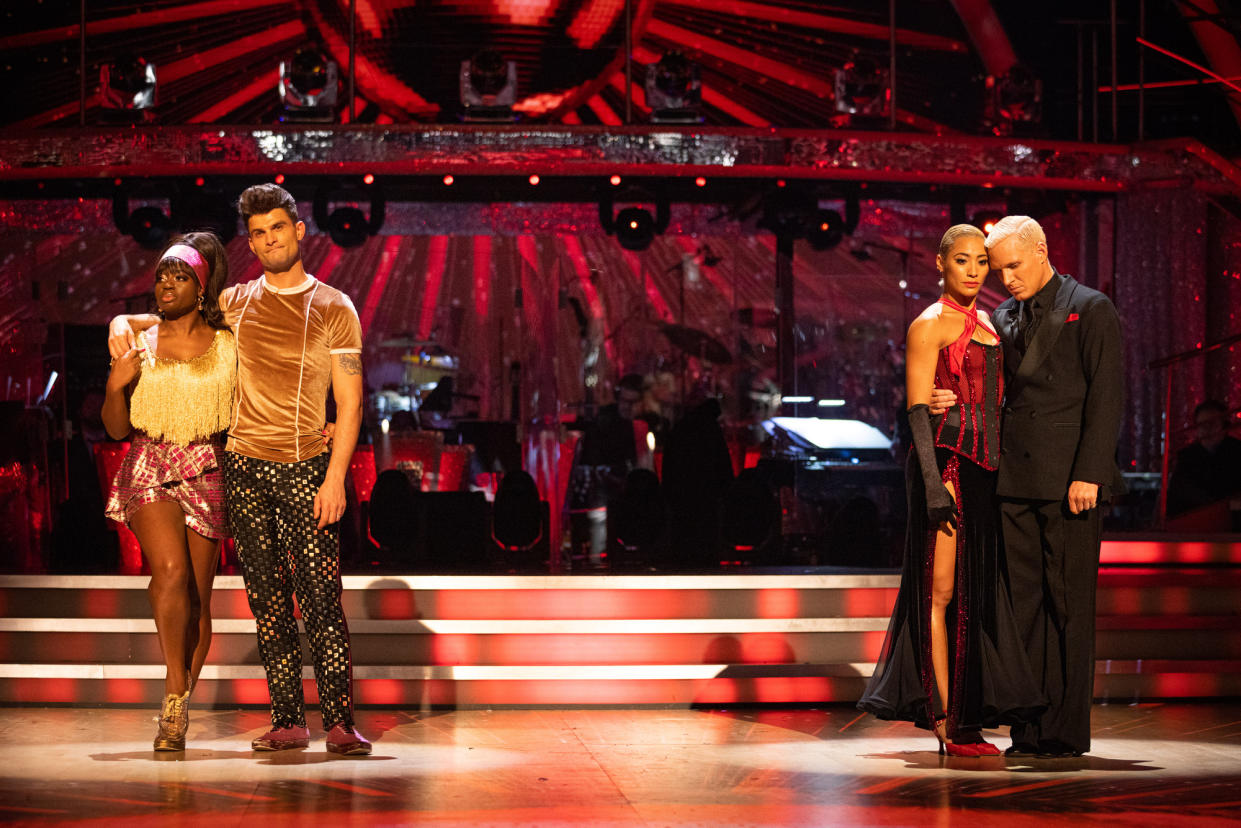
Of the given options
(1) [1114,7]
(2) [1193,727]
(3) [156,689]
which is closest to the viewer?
(2) [1193,727]

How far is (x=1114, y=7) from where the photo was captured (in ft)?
27.0

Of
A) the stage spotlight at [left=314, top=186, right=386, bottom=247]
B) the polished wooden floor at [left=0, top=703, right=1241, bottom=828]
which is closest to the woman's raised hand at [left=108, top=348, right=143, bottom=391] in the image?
the polished wooden floor at [left=0, top=703, right=1241, bottom=828]

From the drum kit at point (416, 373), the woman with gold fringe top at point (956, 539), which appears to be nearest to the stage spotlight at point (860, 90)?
the drum kit at point (416, 373)

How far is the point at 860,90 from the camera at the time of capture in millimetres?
8102

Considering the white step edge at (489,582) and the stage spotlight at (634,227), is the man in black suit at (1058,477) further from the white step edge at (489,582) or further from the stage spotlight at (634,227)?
the stage spotlight at (634,227)

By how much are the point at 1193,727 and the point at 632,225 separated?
18.0 ft

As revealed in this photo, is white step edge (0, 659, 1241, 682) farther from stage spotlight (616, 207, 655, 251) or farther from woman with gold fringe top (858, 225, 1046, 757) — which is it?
stage spotlight (616, 207, 655, 251)

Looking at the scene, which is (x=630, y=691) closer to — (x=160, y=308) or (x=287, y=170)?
(x=160, y=308)

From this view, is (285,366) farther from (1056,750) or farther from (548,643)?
(1056,750)

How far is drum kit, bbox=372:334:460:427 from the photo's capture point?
409 inches

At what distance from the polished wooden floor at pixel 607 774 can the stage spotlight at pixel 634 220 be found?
194 inches

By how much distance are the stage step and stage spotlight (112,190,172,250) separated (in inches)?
169

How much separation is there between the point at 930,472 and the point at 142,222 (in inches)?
256

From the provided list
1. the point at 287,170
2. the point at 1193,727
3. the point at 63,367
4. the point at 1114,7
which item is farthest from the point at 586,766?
the point at 63,367
